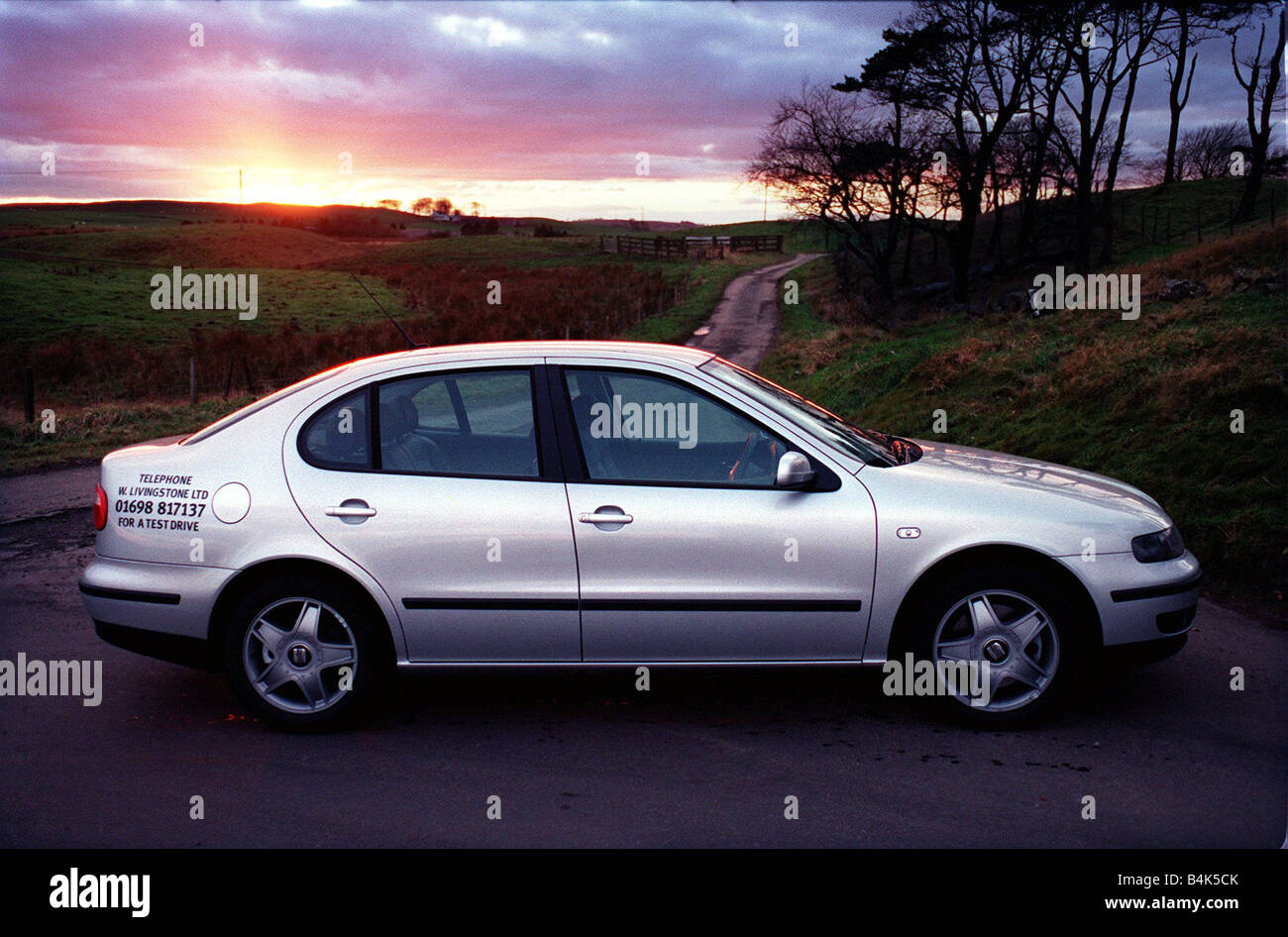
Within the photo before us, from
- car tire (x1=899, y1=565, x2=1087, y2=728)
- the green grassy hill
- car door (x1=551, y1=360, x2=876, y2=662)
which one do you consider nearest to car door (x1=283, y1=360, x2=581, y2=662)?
car door (x1=551, y1=360, x2=876, y2=662)

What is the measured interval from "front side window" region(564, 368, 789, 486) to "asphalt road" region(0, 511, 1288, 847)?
881mm

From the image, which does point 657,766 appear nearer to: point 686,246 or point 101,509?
point 101,509

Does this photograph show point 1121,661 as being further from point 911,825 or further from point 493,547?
point 493,547

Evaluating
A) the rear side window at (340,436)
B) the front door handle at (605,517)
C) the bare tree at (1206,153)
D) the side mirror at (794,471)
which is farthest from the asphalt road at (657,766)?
the bare tree at (1206,153)

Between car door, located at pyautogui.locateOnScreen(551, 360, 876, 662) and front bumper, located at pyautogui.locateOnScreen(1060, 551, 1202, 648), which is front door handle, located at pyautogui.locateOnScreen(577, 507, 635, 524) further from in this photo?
front bumper, located at pyautogui.locateOnScreen(1060, 551, 1202, 648)

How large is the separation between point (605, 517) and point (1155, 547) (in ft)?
7.72

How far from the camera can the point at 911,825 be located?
3832 mm

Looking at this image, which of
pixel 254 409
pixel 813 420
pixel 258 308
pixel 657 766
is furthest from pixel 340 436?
pixel 258 308

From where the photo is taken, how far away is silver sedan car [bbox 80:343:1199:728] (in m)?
4.54

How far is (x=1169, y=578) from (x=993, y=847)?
161cm

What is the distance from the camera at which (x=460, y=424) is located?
4.99 m

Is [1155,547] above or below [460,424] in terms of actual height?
below

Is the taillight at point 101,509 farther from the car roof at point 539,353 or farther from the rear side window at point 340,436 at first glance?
the car roof at point 539,353

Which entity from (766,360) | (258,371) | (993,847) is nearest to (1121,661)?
(993,847)
